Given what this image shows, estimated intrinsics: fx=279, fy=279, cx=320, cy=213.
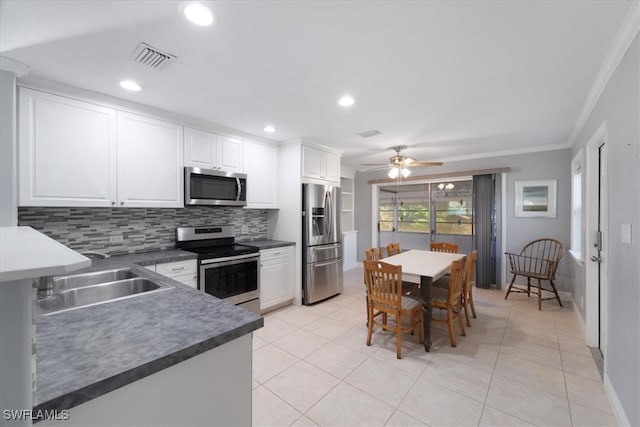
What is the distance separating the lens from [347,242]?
622cm

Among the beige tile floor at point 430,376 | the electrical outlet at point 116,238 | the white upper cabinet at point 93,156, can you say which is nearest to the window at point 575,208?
the beige tile floor at point 430,376

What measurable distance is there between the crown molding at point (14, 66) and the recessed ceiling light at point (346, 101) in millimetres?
2378

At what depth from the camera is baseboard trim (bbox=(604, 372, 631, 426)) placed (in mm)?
1699

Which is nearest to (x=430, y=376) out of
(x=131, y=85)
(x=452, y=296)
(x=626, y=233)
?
(x=452, y=296)

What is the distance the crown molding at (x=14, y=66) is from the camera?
6.25 feet

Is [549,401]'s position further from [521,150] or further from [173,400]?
[521,150]

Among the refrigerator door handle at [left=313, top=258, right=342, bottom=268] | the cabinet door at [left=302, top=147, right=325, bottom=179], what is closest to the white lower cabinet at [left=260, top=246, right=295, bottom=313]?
the refrigerator door handle at [left=313, top=258, right=342, bottom=268]

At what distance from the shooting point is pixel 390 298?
2.63 metres

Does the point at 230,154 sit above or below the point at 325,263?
above

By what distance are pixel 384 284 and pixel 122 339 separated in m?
2.13

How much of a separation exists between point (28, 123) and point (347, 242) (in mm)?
5154

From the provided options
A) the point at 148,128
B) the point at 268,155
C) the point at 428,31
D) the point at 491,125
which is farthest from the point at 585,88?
the point at 148,128

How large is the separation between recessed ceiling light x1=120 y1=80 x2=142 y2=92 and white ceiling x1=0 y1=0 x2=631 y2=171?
60 mm

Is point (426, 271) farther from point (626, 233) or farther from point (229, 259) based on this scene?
point (229, 259)
